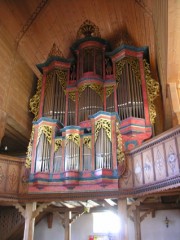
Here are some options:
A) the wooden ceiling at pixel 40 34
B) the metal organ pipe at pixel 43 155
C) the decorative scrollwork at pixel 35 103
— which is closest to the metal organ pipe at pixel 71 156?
the metal organ pipe at pixel 43 155

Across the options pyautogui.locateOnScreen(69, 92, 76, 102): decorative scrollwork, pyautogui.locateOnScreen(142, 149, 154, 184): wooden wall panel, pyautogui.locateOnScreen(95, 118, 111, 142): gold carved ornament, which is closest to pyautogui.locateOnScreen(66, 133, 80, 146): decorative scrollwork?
pyautogui.locateOnScreen(95, 118, 111, 142): gold carved ornament

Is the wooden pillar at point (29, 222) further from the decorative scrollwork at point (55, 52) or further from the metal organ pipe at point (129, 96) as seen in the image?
the decorative scrollwork at point (55, 52)

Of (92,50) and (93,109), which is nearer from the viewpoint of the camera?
(93,109)

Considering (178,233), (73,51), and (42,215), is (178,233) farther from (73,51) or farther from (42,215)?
(73,51)

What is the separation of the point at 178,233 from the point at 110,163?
16.3 ft

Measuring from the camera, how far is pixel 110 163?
8734 millimetres

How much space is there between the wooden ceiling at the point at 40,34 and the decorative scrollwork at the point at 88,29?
1.21ft

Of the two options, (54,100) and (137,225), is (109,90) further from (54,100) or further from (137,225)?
(137,225)

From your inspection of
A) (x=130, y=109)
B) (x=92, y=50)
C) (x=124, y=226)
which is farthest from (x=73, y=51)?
(x=124, y=226)

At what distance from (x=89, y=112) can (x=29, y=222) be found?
4798mm

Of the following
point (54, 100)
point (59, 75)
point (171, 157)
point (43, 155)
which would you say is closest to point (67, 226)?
point (43, 155)

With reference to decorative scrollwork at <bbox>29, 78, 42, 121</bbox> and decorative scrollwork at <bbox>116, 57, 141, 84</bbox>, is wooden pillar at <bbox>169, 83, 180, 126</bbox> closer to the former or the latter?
decorative scrollwork at <bbox>116, 57, 141, 84</bbox>

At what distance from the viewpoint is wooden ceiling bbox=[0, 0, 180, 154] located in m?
11.6

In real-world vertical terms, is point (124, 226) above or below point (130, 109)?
below
